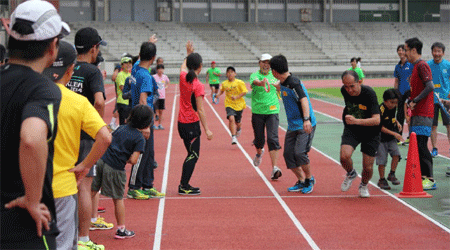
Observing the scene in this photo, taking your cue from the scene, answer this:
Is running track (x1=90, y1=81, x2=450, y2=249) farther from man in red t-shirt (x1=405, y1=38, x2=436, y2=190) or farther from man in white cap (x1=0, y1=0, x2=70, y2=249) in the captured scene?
man in white cap (x1=0, y1=0, x2=70, y2=249)

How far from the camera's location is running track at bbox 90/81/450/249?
7395mm

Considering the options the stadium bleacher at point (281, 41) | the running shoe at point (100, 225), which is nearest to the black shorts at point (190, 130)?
the running shoe at point (100, 225)

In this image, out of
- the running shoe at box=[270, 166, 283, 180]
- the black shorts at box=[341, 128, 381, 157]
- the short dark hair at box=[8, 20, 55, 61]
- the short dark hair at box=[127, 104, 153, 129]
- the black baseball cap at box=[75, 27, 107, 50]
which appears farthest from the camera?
the running shoe at box=[270, 166, 283, 180]

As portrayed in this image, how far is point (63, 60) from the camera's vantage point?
4754 mm

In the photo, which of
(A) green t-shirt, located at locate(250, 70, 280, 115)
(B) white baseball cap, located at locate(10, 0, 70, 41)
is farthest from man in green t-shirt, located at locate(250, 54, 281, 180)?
(B) white baseball cap, located at locate(10, 0, 70, 41)

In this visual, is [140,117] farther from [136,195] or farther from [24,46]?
[24,46]

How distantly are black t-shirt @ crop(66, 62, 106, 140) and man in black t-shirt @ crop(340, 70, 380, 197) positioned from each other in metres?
3.96

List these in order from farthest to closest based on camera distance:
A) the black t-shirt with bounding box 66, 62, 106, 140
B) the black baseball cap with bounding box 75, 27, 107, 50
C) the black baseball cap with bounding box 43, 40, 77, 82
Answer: the black t-shirt with bounding box 66, 62, 106, 140 → the black baseball cap with bounding box 75, 27, 107, 50 → the black baseball cap with bounding box 43, 40, 77, 82

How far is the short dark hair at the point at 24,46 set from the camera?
317cm

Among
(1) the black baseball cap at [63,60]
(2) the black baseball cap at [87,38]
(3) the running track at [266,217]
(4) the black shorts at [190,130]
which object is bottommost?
(3) the running track at [266,217]

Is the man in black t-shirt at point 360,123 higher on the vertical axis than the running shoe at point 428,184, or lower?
higher

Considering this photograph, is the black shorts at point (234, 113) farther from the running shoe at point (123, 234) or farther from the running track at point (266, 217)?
the running shoe at point (123, 234)

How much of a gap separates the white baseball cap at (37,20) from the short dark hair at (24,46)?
0.05 feet

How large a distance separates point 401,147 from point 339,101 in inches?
633
